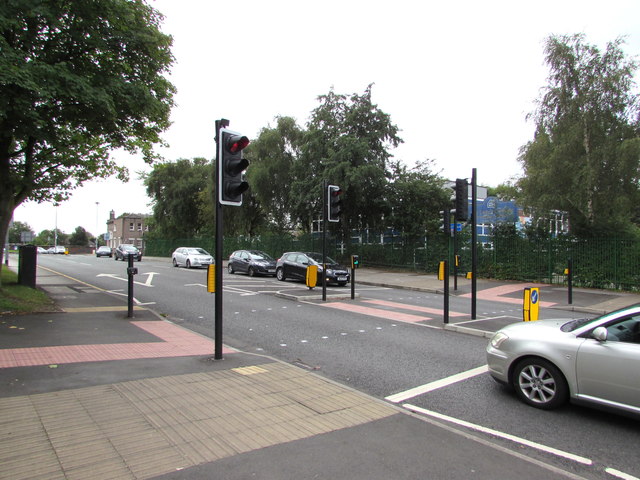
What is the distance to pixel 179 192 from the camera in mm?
46344

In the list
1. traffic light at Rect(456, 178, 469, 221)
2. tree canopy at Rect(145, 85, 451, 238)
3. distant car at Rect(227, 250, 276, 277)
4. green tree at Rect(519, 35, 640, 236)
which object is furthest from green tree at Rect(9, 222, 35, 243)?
traffic light at Rect(456, 178, 469, 221)

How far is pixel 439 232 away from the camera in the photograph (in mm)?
24125

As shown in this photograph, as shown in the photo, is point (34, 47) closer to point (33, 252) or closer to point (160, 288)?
point (33, 252)

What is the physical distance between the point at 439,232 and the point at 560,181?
736 centimetres

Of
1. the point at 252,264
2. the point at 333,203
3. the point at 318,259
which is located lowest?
the point at 252,264

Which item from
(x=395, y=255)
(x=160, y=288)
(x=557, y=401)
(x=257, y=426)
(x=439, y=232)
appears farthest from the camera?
(x=395, y=255)

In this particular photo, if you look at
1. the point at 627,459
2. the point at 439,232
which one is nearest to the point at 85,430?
the point at 627,459

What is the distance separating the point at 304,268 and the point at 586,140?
42.5ft

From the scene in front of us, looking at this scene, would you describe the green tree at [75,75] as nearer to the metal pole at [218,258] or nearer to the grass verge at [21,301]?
the grass verge at [21,301]

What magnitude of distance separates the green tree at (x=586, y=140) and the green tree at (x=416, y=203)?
6.90m

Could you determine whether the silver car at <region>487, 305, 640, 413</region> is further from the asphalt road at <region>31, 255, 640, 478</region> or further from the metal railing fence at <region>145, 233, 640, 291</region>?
the metal railing fence at <region>145, 233, 640, 291</region>

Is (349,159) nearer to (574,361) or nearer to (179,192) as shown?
(574,361)

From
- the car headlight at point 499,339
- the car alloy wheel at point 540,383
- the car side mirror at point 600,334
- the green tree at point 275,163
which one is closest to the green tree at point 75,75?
the car headlight at point 499,339

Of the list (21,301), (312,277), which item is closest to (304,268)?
(312,277)
